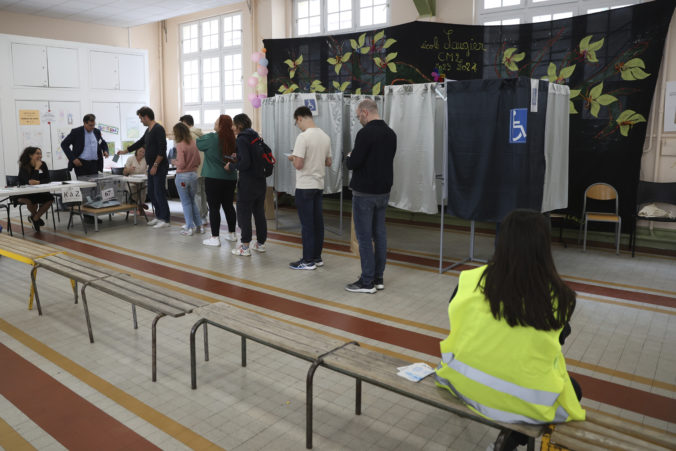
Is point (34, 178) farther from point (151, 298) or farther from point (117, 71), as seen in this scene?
point (151, 298)

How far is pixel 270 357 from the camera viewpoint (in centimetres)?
343

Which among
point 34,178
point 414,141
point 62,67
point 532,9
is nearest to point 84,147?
point 34,178

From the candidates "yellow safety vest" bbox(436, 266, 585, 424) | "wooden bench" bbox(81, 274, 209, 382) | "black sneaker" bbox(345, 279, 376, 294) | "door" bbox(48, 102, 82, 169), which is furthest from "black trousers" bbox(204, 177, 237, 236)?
"door" bbox(48, 102, 82, 169)

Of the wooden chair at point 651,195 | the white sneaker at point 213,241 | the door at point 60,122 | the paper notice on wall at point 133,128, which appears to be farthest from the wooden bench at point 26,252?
the paper notice on wall at point 133,128

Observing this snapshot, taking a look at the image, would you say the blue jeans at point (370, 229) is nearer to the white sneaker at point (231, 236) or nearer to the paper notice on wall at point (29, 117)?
the white sneaker at point (231, 236)

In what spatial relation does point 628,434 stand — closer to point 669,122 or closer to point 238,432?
point 238,432

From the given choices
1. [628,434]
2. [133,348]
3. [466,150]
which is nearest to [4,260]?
[133,348]

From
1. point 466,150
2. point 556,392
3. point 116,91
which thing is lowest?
point 556,392

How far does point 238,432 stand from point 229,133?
415 cm

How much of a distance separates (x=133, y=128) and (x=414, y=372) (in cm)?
1036

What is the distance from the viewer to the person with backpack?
18.0ft

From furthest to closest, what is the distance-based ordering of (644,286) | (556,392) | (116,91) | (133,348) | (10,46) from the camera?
1. (116,91)
2. (10,46)
3. (644,286)
4. (133,348)
5. (556,392)

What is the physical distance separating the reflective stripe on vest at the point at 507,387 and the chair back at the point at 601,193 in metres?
5.31

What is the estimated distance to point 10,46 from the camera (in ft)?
29.9
